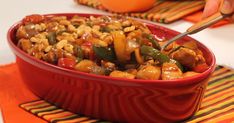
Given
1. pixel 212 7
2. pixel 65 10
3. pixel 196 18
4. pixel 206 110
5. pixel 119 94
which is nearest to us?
pixel 119 94

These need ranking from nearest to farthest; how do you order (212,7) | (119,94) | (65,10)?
(119,94) → (212,7) → (65,10)

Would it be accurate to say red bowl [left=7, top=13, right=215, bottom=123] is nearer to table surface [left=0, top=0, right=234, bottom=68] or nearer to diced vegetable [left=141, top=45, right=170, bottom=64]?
diced vegetable [left=141, top=45, right=170, bottom=64]

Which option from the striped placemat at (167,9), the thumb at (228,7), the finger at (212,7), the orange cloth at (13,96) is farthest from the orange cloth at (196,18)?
the orange cloth at (13,96)

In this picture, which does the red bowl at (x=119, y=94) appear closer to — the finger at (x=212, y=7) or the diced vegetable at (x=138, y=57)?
the diced vegetable at (x=138, y=57)

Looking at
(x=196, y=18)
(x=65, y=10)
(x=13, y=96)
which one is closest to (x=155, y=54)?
(x=13, y=96)

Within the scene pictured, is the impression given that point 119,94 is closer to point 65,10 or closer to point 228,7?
point 228,7

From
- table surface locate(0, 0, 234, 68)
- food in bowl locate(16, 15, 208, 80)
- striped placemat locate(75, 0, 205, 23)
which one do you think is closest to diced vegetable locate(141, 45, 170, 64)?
food in bowl locate(16, 15, 208, 80)

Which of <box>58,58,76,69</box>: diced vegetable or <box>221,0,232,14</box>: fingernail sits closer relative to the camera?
<box>58,58,76,69</box>: diced vegetable
